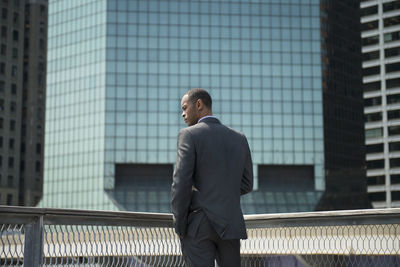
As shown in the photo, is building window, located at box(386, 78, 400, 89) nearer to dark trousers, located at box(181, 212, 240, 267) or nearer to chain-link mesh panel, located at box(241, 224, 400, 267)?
chain-link mesh panel, located at box(241, 224, 400, 267)

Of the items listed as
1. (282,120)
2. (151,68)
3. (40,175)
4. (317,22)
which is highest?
(317,22)

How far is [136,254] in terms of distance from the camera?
301 inches

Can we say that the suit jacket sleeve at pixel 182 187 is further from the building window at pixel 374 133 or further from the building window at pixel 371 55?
the building window at pixel 371 55

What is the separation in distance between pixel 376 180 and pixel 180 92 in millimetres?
34410

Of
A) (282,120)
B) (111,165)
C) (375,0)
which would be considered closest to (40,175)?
(111,165)

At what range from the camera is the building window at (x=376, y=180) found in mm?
98625

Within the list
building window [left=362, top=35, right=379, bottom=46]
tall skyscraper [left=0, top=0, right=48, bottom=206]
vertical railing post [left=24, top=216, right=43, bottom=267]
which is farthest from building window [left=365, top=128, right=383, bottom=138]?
vertical railing post [left=24, top=216, right=43, bottom=267]

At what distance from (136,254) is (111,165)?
7630cm

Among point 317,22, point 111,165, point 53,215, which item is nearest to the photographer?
point 53,215

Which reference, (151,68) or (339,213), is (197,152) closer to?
(339,213)

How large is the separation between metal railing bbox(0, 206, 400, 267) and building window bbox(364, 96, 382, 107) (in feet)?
309

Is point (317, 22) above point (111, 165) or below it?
above

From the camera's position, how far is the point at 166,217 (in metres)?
7.87

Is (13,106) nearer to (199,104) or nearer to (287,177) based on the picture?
(287,177)
